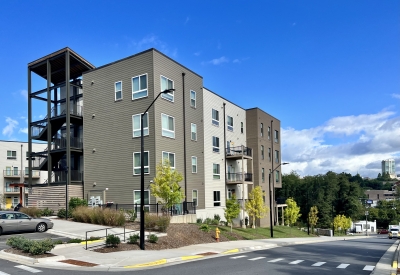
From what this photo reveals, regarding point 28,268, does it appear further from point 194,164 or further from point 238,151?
point 238,151

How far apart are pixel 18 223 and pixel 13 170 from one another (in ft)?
126

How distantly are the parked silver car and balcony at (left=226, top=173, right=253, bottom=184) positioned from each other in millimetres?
21624

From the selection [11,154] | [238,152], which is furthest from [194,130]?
[11,154]

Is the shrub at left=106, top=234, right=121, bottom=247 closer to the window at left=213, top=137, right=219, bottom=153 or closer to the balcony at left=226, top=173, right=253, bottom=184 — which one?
the window at left=213, top=137, right=219, bottom=153

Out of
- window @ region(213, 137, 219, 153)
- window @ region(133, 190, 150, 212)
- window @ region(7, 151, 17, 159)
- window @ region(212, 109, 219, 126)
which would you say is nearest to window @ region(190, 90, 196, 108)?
window @ region(212, 109, 219, 126)

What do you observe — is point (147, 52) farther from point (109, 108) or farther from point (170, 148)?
point (170, 148)

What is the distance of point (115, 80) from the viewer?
3112 cm

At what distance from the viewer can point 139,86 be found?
2955 cm

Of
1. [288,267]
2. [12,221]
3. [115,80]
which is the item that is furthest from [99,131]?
[288,267]

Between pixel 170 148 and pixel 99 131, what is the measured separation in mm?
6768

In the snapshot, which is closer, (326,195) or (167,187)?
(167,187)

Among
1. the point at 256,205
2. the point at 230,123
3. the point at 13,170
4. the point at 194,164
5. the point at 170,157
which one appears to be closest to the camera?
the point at 170,157

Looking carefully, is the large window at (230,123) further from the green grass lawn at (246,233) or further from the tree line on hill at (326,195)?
the tree line on hill at (326,195)

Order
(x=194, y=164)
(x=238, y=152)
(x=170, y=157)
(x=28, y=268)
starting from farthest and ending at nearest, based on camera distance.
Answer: (x=238, y=152), (x=194, y=164), (x=170, y=157), (x=28, y=268)
